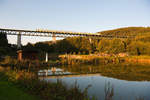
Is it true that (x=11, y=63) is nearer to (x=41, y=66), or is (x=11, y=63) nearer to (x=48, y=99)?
(x=41, y=66)

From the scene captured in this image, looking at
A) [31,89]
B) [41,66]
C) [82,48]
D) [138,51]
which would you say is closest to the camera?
[31,89]

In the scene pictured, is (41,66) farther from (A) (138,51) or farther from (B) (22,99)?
(A) (138,51)

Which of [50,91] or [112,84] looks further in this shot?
[112,84]

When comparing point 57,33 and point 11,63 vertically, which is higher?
point 57,33

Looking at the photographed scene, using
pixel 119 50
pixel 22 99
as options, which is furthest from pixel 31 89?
pixel 119 50

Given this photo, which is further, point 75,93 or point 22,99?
point 75,93

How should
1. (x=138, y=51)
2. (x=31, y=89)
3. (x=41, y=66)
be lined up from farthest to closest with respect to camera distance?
1. (x=138, y=51)
2. (x=41, y=66)
3. (x=31, y=89)

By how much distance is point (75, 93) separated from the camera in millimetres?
7203

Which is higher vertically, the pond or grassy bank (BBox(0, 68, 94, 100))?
grassy bank (BBox(0, 68, 94, 100))

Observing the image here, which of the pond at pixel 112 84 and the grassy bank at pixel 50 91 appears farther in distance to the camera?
the pond at pixel 112 84

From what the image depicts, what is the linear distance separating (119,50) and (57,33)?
24.7 m

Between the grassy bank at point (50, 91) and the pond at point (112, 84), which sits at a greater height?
the grassy bank at point (50, 91)

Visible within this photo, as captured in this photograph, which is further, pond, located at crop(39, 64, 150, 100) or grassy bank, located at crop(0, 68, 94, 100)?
pond, located at crop(39, 64, 150, 100)

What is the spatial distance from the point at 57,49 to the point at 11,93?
39.6 metres
